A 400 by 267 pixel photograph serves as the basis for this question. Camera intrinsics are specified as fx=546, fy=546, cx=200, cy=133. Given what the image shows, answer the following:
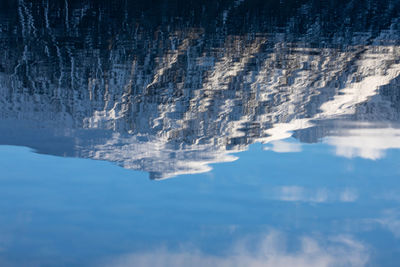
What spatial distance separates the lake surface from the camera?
2088 mm

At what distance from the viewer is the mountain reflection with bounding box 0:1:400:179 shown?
10.3ft

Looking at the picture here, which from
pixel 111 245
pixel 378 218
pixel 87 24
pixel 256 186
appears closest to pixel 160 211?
pixel 111 245

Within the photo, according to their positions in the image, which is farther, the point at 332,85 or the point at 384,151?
the point at 332,85

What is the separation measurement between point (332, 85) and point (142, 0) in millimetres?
4250

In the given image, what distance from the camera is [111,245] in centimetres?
204

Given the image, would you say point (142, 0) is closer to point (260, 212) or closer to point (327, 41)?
point (327, 41)

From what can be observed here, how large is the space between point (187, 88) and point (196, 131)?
25.0 inches

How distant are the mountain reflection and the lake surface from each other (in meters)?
0.01

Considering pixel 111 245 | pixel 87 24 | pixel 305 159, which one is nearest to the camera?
pixel 111 245

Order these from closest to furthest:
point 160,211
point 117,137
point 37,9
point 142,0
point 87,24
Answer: point 160,211 < point 117,137 < point 87,24 < point 37,9 < point 142,0

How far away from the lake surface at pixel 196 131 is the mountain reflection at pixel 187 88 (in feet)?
0.05

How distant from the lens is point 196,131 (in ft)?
11.1

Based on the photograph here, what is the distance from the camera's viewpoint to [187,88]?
3.92 m

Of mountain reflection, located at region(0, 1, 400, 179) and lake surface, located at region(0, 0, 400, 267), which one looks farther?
mountain reflection, located at region(0, 1, 400, 179)
